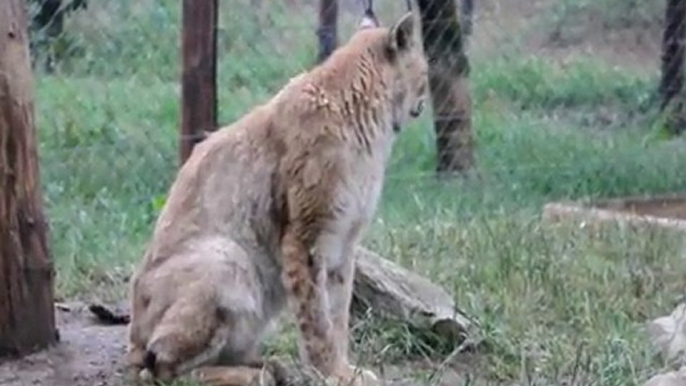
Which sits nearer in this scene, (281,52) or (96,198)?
(96,198)

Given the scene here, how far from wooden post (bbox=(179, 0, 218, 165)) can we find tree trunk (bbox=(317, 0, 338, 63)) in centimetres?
103

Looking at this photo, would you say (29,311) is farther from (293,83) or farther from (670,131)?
(670,131)

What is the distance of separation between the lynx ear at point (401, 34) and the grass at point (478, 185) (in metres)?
0.88

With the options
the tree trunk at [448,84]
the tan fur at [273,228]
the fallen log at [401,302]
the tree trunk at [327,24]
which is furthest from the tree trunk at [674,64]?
the tan fur at [273,228]

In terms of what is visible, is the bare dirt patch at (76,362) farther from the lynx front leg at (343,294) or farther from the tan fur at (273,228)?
the lynx front leg at (343,294)

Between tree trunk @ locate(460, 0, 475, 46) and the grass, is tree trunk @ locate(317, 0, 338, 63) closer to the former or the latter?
the grass

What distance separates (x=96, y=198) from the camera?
Result: 793cm

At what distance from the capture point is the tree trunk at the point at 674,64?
9.82m

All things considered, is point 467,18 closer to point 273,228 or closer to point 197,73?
point 197,73

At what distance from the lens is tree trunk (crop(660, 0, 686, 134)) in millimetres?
9820

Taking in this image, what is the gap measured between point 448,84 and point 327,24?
106 centimetres

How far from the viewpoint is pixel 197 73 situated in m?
7.10

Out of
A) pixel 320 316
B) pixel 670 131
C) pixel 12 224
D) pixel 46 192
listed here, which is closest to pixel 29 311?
pixel 12 224

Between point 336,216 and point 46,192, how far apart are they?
10.1ft
